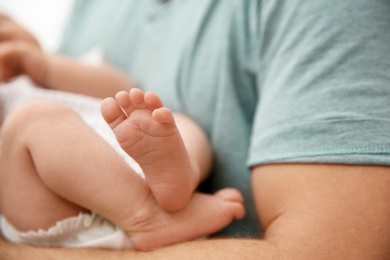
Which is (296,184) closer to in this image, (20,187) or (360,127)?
(360,127)

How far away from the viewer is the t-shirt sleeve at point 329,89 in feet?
1.98

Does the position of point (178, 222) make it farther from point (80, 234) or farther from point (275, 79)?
point (275, 79)

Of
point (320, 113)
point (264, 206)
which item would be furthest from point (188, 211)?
point (320, 113)

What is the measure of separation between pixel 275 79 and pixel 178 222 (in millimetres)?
281

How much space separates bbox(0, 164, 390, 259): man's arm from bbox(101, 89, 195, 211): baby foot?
3.9 inches

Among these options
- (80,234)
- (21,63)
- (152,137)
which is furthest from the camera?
(21,63)

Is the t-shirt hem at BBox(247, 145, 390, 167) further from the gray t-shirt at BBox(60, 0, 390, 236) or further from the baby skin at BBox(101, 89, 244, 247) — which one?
the baby skin at BBox(101, 89, 244, 247)

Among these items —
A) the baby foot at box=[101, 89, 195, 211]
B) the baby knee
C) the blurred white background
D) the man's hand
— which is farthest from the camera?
the blurred white background

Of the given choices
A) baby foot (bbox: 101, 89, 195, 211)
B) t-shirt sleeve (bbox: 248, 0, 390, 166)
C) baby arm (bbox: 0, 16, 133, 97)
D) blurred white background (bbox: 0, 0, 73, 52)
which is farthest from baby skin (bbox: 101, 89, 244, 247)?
blurred white background (bbox: 0, 0, 73, 52)

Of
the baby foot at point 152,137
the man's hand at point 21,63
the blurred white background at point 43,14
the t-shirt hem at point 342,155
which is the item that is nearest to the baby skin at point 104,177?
the baby foot at point 152,137

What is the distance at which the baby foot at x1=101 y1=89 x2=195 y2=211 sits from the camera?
0.54 metres

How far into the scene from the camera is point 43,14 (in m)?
2.11

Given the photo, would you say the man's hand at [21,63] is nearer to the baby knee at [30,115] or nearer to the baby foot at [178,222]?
the baby knee at [30,115]

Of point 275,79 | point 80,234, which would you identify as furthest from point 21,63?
point 275,79
